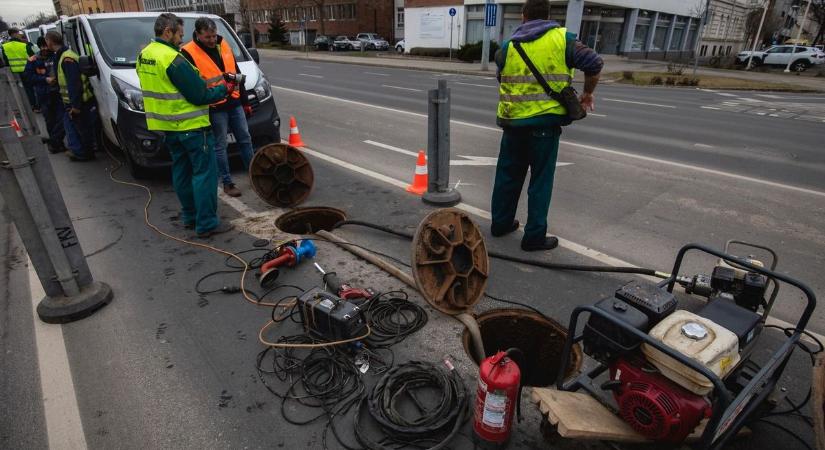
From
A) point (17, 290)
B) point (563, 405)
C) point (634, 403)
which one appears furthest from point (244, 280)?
point (634, 403)

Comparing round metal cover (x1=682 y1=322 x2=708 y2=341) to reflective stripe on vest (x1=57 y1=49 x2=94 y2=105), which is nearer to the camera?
round metal cover (x1=682 y1=322 x2=708 y2=341)

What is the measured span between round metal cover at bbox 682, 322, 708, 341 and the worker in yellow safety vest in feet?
14.2

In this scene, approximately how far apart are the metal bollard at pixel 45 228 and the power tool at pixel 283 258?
4.12 feet

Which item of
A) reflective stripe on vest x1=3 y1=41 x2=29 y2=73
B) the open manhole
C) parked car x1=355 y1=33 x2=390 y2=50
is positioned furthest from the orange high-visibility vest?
parked car x1=355 y1=33 x2=390 y2=50

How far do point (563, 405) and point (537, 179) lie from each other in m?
2.48

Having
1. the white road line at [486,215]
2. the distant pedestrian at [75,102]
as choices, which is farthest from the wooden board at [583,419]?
the distant pedestrian at [75,102]

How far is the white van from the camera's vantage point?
5.73m

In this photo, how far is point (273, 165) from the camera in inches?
217

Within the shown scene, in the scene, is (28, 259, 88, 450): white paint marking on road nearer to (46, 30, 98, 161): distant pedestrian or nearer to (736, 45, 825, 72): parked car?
(46, 30, 98, 161): distant pedestrian

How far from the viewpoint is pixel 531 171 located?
170 inches

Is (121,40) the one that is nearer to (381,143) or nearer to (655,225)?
(381,143)

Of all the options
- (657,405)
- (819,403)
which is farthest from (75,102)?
(819,403)

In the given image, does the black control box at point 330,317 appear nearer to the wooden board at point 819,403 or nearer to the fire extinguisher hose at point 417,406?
the fire extinguisher hose at point 417,406

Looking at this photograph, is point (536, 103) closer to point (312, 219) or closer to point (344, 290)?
point (344, 290)
